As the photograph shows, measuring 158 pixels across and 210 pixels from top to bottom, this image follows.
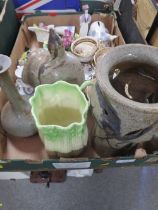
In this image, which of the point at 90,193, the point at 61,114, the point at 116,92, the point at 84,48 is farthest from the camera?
the point at 84,48

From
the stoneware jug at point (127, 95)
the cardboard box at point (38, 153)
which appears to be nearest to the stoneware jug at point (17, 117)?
the cardboard box at point (38, 153)

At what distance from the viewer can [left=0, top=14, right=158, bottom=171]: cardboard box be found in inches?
23.5

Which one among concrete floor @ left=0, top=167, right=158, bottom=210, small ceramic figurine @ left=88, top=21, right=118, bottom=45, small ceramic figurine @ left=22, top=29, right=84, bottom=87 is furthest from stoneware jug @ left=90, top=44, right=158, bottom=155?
small ceramic figurine @ left=88, top=21, right=118, bottom=45

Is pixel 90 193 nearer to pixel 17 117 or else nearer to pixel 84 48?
pixel 17 117

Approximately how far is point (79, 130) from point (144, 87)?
0.62ft

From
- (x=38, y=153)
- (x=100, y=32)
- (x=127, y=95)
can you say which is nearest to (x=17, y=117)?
(x=38, y=153)

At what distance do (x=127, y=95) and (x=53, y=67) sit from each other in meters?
0.24

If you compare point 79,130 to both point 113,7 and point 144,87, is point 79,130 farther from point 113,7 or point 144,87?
point 113,7

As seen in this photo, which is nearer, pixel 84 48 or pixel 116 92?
pixel 116 92

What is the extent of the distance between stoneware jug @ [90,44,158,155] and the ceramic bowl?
1.27ft

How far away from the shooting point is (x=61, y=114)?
2.15ft

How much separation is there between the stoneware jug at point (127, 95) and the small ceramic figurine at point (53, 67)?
16cm

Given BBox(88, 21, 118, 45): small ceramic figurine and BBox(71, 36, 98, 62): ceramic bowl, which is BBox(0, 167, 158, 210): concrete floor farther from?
BBox(88, 21, 118, 45): small ceramic figurine

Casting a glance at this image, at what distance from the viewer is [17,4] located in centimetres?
105
